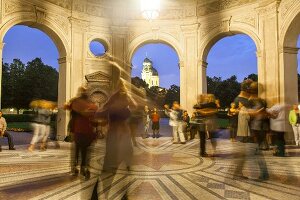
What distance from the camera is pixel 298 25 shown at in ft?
50.8

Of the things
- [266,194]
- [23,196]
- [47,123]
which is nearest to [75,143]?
[23,196]

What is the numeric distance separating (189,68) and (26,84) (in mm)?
41519

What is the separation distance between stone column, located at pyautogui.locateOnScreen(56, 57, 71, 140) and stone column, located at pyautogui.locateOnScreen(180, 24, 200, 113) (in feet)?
25.5

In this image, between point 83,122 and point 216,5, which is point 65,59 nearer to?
point 216,5

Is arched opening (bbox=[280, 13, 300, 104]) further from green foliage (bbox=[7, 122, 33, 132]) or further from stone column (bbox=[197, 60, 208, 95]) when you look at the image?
green foliage (bbox=[7, 122, 33, 132])

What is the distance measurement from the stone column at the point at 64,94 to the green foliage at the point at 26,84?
33.0 m

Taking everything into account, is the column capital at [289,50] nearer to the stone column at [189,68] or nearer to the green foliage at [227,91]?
the stone column at [189,68]

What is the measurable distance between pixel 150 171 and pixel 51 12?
14227mm

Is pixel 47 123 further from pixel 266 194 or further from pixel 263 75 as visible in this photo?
pixel 263 75

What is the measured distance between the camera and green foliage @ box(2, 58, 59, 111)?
5044cm

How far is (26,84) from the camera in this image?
5294 centimetres

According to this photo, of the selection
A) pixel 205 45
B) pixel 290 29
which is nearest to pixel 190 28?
pixel 205 45

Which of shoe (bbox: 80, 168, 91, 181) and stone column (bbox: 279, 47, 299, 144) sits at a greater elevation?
stone column (bbox: 279, 47, 299, 144)

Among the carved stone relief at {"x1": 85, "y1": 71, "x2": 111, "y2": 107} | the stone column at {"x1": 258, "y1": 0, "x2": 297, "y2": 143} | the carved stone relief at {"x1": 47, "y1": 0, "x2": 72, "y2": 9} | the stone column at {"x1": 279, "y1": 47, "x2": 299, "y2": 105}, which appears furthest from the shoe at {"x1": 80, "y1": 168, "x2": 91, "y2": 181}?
the carved stone relief at {"x1": 47, "y1": 0, "x2": 72, "y2": 9}
